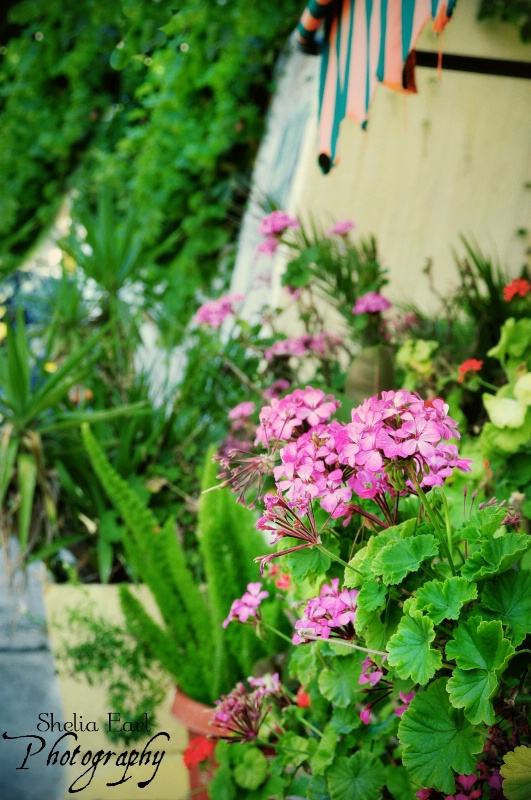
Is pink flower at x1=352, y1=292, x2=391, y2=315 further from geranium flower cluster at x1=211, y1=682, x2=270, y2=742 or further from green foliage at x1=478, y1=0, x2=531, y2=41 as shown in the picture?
green foliage at x1=478, y1=0, x2=531, y2=41

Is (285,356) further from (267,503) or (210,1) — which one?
(210,1)

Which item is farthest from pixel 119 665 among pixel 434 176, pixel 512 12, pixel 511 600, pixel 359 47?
pixel 512 12

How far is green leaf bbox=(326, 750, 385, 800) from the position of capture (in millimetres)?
1182

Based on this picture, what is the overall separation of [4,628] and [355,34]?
2.71m

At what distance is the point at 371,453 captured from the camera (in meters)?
0.93

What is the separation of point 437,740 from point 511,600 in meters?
0.19

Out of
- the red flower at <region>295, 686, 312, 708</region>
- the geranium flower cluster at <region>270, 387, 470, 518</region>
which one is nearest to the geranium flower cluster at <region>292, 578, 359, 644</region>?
the geranium flower cluster at <region>270, 387, 470, 518</region>

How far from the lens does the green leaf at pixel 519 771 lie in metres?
0.91

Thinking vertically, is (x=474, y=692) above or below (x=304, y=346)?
above

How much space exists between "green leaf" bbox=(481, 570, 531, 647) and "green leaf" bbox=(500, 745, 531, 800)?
137mm

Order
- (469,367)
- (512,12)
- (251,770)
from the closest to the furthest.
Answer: (251,770) < (469,367) < (512,12)

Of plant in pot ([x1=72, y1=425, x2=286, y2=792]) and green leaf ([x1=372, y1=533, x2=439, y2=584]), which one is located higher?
green leaf ([x1=372, y1=533, x2=439, y2=584])

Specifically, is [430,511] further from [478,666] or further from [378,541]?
[478,666]

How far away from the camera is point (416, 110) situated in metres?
3.27
